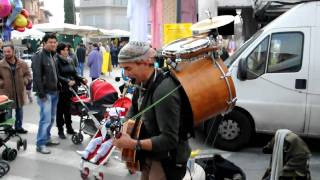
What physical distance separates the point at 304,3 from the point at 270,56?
1015mm

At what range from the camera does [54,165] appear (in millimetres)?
6883

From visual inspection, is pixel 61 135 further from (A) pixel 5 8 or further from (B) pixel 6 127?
(A) pixel 5 8

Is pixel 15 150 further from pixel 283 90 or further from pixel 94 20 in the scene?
pixel 94 20

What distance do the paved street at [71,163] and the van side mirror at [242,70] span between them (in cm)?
131

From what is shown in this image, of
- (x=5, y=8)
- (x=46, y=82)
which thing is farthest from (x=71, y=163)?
(x=5, y=8)

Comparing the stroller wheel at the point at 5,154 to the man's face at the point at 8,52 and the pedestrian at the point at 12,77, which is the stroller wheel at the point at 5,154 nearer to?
the pedestrian at the point at 12,77

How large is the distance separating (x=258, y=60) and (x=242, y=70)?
1.18ft

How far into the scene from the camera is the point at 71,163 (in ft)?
23.0

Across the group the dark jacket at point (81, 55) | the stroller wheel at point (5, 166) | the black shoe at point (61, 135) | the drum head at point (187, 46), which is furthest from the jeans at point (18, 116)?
the dark jacket at point (81, 55)

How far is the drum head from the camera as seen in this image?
10.5 ft

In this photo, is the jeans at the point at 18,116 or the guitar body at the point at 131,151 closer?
the guitar body at the point at 131,151

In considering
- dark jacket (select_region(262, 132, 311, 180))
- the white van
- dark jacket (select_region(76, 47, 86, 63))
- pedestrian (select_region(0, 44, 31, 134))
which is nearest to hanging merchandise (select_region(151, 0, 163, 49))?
pedestrian (select_region(0, 44, 31, 134))

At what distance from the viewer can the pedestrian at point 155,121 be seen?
2.81m

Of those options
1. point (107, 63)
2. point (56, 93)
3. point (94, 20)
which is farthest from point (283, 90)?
point (94, 20)
